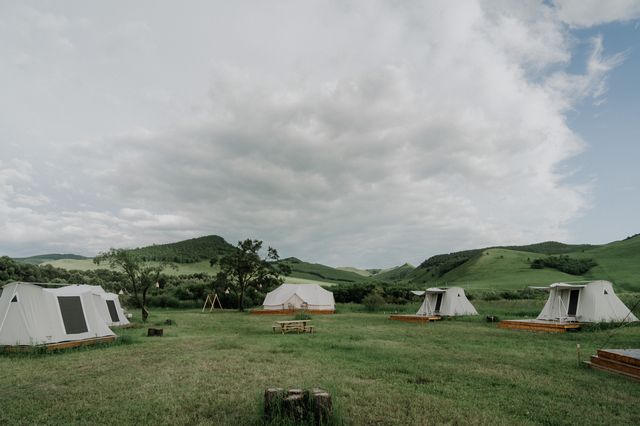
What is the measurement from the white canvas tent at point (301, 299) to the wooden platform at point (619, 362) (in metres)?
29.3

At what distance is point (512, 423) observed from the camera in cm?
593

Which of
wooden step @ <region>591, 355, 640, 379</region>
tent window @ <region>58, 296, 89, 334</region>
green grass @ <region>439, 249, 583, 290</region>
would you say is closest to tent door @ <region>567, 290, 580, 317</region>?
wooden step @ <region>591, 355, 640, 379</region>

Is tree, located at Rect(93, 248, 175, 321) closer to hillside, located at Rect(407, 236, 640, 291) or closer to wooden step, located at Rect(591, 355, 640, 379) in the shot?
wooden step, located at Rect(591, 355, 640, 379)

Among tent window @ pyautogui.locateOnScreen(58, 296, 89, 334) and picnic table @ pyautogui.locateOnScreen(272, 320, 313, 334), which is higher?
tent window @ pyautogui.locateOnScreen(58, 296, 89, 334)

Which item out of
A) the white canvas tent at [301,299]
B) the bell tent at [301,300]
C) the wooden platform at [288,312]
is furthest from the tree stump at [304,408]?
the white canvas tent at [301,299]

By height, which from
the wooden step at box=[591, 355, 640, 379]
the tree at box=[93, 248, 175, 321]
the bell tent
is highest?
the tree at box=[93, 248, 175, 321]

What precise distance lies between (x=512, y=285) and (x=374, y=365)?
56734mm

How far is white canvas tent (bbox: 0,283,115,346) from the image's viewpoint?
12914 mm

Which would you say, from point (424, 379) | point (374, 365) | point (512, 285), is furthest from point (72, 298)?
point (512, 285)

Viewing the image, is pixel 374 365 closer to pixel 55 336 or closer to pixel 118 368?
pixel 118 368

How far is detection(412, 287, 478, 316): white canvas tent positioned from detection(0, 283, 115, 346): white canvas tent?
21558mm

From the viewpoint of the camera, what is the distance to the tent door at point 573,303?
22.2 m

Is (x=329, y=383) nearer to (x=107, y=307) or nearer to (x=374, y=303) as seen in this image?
(x=107, y=307)

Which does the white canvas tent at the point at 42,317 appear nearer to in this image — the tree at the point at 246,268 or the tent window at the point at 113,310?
the tent window at the point at 113,310
